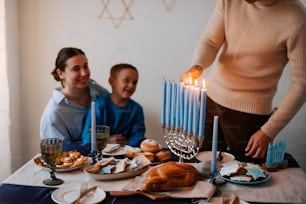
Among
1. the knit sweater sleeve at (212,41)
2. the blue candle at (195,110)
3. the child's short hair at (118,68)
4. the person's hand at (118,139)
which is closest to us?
the blue candle at (195,110)

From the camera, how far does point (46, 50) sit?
7.08 feet

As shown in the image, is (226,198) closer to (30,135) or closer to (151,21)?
(151,21)

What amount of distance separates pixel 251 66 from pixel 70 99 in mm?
807

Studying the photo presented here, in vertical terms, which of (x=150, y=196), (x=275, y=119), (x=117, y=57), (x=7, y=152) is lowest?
(x=7, y=152)

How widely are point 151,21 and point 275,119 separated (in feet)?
2.88

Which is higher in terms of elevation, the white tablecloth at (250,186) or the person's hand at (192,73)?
the person's hand at (192,73)

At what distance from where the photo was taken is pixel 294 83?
1447 mm

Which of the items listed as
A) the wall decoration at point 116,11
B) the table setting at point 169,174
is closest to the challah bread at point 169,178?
the table setting at point 169,174

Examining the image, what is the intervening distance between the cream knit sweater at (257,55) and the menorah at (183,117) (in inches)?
11.9

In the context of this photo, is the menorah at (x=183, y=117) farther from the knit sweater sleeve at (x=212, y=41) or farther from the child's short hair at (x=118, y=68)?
the child's short hair at (x=118, y=68)

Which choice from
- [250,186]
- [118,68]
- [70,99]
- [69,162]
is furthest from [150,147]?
[118,68]

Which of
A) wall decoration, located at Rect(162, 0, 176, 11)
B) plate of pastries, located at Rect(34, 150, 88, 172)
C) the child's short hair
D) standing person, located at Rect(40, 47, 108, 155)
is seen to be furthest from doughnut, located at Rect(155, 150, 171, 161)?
wall decoration, located at Rect(162, 0, 176, 11)

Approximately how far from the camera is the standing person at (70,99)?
5.91 feet

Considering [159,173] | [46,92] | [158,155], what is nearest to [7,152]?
[46,92]
